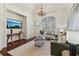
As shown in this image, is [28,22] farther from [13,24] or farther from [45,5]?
[45,5]

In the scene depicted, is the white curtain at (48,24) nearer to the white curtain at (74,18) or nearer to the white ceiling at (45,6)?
the white ceiling at (45,6)

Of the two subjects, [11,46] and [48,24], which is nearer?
[11,46]

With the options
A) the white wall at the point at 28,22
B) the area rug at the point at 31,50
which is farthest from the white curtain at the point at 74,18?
the white wall at the point at 28,22

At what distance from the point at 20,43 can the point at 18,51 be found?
16 cm

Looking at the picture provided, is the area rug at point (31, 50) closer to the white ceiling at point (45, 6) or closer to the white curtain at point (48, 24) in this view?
the white curtain at point (48, 24)

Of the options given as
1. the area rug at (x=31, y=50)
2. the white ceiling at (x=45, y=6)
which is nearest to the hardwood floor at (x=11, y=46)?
the area rug at (x=31, y=50)

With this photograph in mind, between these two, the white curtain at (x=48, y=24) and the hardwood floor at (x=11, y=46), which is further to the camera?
the white curtain at (x=48, y=24)

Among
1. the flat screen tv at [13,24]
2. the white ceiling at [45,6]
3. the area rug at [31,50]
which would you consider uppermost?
the white ceiling at [45,6]

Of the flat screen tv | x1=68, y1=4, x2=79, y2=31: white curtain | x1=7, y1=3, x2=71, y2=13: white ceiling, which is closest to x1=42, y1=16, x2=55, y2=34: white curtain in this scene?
x1=7, y1=3, x2=71, y2=13: white ceiling

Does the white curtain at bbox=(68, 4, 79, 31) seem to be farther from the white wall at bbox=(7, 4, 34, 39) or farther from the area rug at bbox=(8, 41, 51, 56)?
the white wall at bbox=(7, 4, 34, 39)

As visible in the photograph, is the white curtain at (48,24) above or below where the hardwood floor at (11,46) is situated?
above

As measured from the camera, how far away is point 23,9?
8.14ft

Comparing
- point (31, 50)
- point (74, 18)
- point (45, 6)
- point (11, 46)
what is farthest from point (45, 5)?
point (11, 46)

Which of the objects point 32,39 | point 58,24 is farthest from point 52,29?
point 32,39
